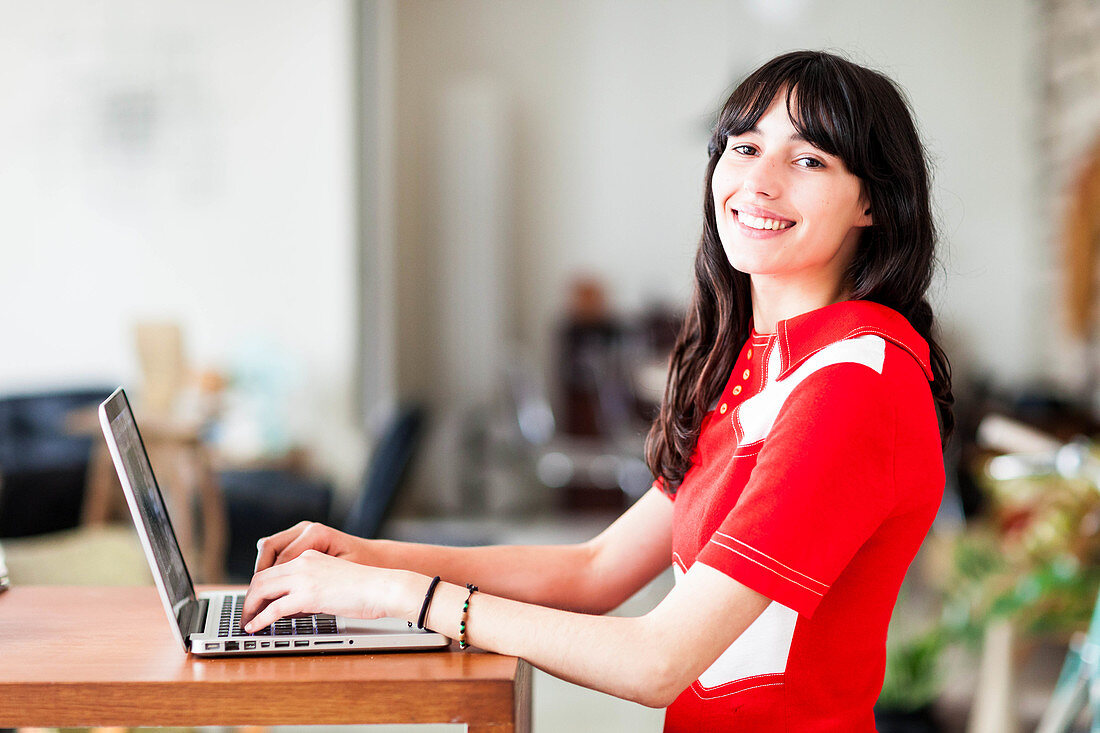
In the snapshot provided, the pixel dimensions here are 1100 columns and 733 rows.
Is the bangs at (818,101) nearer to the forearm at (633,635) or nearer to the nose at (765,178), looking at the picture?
the nose at (765,178)

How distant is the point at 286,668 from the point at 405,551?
1.08ft

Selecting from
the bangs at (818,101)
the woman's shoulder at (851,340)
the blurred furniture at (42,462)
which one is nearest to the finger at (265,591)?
the woman's shoulder at (851,340)

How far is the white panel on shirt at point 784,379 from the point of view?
105 centimetres

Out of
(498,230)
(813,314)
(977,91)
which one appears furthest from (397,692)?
(977,91)

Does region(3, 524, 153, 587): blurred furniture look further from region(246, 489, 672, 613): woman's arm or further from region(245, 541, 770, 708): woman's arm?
region(245, 541, 770, 708): woman's arm

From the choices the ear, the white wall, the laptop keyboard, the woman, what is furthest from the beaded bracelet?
the white wall

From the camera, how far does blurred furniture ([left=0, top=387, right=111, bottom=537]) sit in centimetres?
464

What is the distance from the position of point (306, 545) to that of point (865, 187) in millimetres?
728

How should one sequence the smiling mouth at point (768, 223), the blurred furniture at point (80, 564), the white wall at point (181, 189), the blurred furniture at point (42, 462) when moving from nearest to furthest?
the smiling mouth at point (768, 223), the blurred furniture at point (80, 564), the blurred furniture at point (42, 462), the white wall at point (181, 189)

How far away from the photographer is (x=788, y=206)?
3.78 ft

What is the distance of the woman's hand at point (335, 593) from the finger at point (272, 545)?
0.25ft

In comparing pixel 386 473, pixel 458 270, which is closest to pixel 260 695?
pixel 386 473

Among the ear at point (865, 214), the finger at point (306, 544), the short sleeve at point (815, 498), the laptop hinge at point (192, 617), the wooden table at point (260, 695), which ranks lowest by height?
the laptop hinge at point (192, 617)

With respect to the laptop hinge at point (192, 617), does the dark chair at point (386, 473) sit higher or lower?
lower
